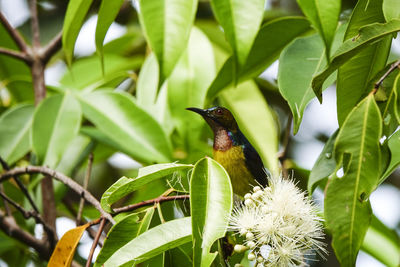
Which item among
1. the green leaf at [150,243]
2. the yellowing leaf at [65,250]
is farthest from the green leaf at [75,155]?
the green leaf at [150,243]

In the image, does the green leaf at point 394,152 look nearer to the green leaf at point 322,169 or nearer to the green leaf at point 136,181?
the green leaf at point 322,169

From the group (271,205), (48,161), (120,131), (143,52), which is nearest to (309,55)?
(271,205)

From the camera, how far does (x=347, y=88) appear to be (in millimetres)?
1656

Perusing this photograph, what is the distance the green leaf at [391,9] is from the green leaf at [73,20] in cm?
97

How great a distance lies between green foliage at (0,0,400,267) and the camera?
4.51ft

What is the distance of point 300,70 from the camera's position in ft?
5.99

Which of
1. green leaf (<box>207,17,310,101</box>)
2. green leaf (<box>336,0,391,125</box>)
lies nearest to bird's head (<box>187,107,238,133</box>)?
green leaf (<box>207,17,310,101</box>)

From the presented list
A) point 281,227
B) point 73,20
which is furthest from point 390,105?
point 73,20

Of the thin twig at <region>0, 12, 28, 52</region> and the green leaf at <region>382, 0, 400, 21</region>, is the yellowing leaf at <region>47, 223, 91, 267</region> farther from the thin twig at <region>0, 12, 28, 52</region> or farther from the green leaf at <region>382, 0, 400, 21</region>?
the thin twig at <region>0, 12, 28, 52</region>

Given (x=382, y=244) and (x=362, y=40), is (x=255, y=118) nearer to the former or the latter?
(x=382, y=244)

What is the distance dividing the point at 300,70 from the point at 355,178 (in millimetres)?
547

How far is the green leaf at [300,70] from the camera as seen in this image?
166cm

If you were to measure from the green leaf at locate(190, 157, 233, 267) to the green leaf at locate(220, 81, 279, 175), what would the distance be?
47.3 inches

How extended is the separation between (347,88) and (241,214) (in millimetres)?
462
